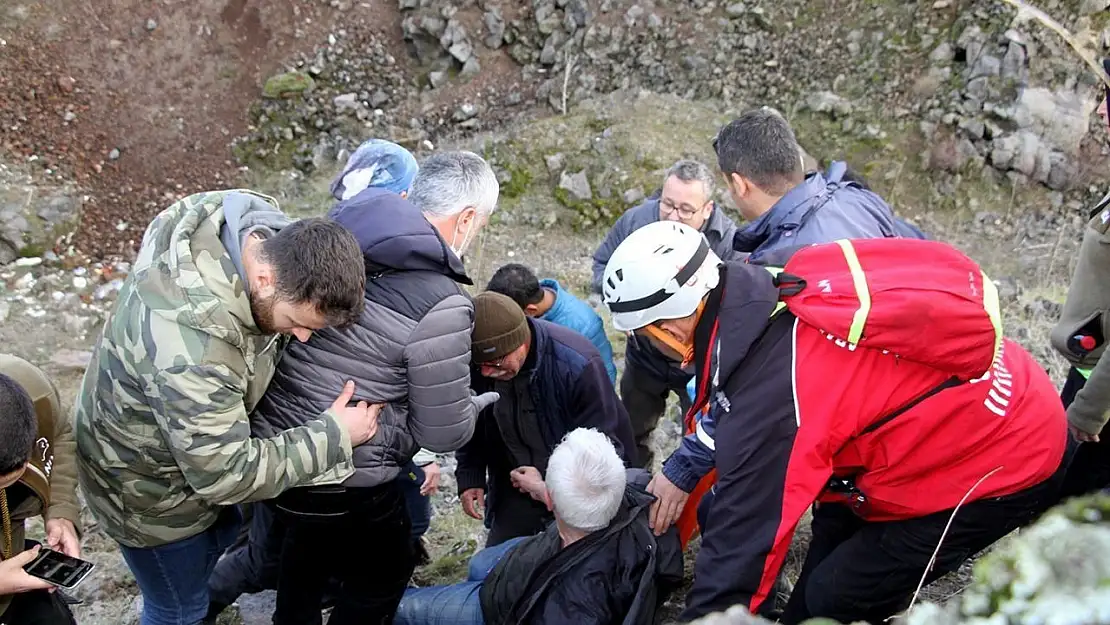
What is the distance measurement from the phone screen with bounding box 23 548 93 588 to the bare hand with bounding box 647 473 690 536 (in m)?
2.03

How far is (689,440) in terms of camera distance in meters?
2.94

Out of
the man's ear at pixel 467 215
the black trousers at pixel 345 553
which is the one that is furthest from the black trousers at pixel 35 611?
the man's ear at pixel 467 215

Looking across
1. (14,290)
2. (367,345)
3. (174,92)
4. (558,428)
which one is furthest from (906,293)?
(174,92)

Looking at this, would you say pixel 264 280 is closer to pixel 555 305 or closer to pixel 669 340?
pixel 669 340

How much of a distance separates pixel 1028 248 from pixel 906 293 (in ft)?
29.5

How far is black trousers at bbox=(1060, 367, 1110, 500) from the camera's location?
10.8 feet

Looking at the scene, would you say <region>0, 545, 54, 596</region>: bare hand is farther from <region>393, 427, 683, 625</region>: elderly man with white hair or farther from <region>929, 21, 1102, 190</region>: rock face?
<region>929, 21, 1102, 190</region>: rock face

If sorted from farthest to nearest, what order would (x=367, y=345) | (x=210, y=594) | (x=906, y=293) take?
(x=210, y=594)
(x=367, y=345)
(x=906, y=293)

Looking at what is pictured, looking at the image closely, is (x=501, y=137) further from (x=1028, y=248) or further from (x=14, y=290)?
(x=1028, y=248)

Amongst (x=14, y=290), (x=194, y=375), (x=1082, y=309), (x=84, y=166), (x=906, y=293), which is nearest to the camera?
(x=906, y=293)

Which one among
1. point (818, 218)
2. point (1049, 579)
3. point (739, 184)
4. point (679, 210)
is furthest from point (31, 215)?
point (1049, 579)

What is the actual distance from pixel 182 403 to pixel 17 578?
79 cm

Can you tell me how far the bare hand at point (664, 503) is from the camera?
10.1 feet

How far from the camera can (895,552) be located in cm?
279
